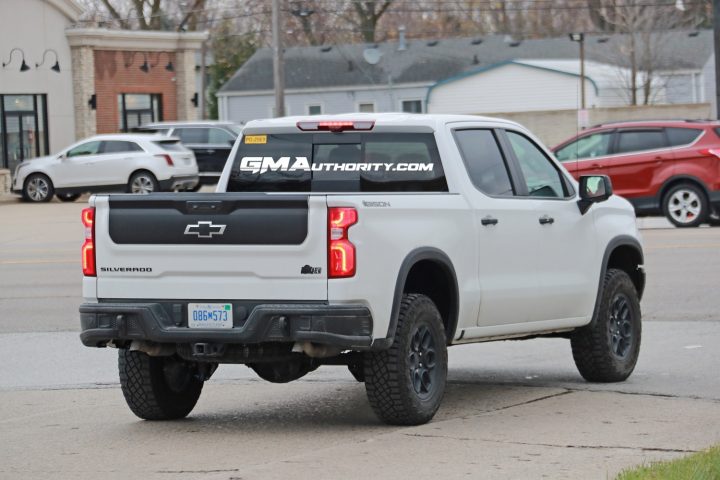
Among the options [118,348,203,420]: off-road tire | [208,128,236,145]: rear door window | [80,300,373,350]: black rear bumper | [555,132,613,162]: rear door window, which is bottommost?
[118,348,203,420]: off-road tire

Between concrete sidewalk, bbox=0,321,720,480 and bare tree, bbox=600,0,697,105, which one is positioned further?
bare tree, bbox=600,0,697,105

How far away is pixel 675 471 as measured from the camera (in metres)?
6.51

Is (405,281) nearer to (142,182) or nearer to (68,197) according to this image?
(142,182)

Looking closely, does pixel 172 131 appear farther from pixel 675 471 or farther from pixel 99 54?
pixel 675 471

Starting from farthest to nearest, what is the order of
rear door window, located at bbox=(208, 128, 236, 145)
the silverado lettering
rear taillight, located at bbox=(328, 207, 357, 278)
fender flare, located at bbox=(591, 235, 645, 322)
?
rear door window, located at bbox=(208, 128, 236, 145)
fender flare, located at bbox=(591, 235, 645, 322)
the silverado lettering
rear taillight, located at bbox=(328, 207, 357, 278)

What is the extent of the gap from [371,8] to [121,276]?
3059 inches

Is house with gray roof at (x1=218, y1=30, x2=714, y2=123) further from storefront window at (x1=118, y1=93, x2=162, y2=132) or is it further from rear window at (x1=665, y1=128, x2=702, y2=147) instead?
rear window at (x1=665, y1=128, x2=702, y2=147)

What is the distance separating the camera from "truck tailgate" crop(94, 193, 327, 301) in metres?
7.91

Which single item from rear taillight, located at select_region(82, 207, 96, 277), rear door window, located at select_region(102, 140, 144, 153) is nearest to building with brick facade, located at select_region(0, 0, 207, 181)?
rear door window, located at select_region(102, 140, 144, 153)

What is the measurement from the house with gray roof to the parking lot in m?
52.9

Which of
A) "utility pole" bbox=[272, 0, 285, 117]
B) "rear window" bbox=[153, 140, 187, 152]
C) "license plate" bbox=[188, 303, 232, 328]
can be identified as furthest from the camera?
"utility pole" bbox=[272, 0, 285, 117]

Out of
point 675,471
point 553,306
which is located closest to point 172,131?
point 553,306

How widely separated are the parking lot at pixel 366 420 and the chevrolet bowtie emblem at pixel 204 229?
1.17m

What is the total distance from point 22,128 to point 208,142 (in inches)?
373
